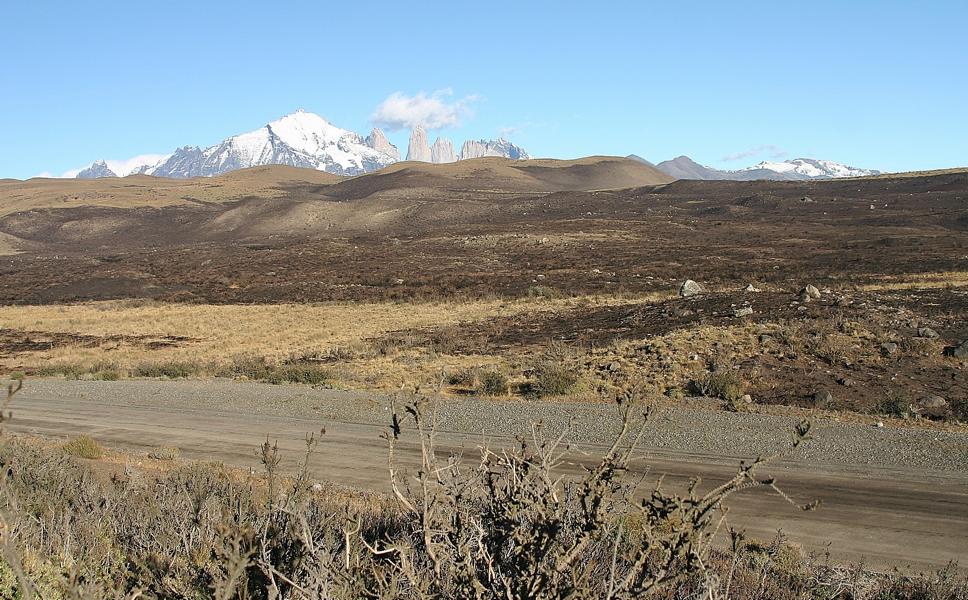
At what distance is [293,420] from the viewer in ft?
55.5

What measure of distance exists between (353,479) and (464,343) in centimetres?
1562

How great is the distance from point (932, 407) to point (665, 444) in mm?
6549

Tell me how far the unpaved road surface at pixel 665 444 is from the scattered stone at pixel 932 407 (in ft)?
6.22

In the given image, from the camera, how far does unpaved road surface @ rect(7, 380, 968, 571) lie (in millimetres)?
9023

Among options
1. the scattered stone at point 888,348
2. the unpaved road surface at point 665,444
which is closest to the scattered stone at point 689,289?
the scattered stone at point 888,348

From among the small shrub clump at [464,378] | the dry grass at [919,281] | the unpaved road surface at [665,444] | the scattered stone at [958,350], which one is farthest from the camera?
the dry grass at [919,281]

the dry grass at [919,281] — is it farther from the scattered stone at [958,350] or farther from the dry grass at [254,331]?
the scattered stone at [958,350]

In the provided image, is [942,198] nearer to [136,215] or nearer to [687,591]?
[687,591]

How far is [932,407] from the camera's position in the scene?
622 inches

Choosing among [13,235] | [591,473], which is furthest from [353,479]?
[13,235]

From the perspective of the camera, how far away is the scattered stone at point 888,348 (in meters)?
19.1

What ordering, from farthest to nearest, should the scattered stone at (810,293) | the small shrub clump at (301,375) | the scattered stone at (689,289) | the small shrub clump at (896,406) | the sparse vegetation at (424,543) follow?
the scattered stone at (689,289) → the scattered stone at (810,293) → the small shrub clump at (301,375) → the small shrub clump at (896,406) → the sparse vegetation at (424,543)

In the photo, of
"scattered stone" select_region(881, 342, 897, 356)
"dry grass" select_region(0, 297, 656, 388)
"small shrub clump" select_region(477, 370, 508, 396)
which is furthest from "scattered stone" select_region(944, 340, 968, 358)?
"dry grass" select_region(0, 297, 656, 388)

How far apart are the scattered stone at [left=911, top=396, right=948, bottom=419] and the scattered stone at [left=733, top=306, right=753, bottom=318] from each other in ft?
28.0
